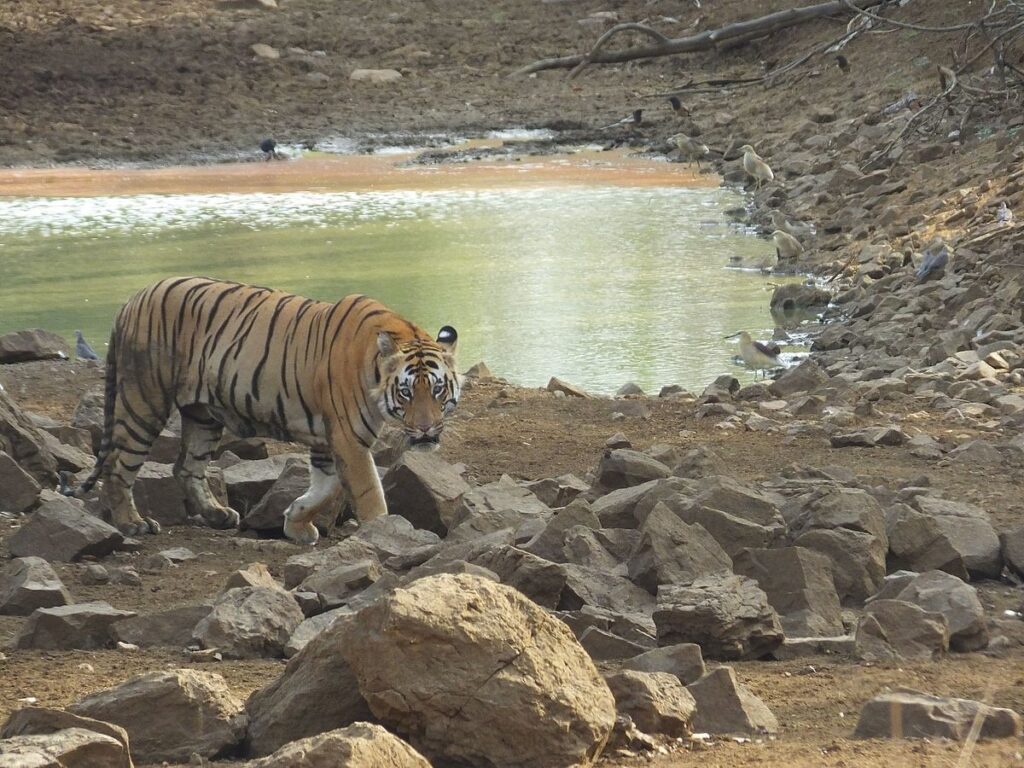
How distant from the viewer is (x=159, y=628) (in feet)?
16.4

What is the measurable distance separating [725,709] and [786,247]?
12.0 metres

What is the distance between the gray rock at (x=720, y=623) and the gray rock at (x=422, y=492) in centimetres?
200

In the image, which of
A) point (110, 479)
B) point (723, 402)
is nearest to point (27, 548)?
point (110, 479)

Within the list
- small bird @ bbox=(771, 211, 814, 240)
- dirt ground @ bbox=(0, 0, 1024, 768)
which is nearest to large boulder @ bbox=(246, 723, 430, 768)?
dirt ground @ bbox=(0, 0, 1024, 768)

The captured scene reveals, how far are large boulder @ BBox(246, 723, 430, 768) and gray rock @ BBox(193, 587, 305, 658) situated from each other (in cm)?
158

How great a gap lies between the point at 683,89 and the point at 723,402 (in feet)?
61.2

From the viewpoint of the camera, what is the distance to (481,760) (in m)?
3.49

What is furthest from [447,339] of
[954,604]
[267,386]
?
[954,604]

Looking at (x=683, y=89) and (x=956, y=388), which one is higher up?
(x=683, y=89)

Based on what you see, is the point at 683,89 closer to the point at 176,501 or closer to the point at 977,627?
the point at 176,501

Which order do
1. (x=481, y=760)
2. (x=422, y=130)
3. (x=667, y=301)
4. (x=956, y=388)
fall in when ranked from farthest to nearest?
(x=422, y=130), (x=667, y=301), (x=956, y=388), (x=481, y=760)

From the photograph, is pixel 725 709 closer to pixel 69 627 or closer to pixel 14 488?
pixel 69 627

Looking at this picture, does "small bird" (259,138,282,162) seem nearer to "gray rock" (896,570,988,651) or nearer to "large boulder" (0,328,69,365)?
"large boulder" (0,328,69,365)

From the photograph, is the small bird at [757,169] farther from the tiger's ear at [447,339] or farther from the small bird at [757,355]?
the tiger's ear at [447,339]
